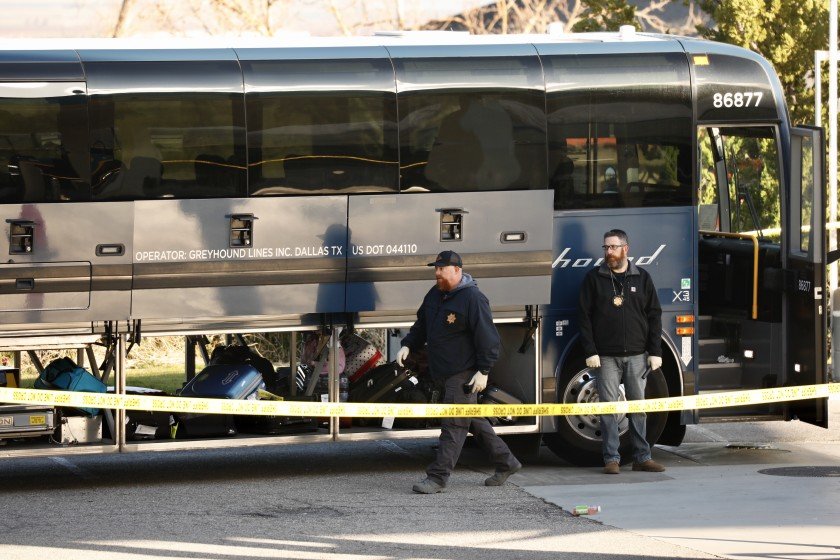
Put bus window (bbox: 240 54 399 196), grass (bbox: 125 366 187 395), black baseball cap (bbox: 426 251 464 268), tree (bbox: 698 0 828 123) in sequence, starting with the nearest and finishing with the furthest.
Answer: black baseball cap (bbox: 426 251 464 268), bus window (bbox: 240 54 399 196), grass (bbox: 125 366 187 395), tree (bbox: 698 0 828 123)

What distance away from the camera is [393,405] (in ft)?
35.4

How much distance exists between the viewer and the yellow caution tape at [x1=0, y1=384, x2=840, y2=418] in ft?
33.3

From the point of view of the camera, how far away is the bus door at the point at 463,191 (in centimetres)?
1101

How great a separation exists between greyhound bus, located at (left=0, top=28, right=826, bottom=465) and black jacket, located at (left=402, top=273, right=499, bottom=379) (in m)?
0.46

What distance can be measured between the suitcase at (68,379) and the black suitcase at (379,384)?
1900 millimetres

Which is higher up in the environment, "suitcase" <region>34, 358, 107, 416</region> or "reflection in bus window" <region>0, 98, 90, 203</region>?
"reflection in bus window" <region>0, 98, 90, 203</region>

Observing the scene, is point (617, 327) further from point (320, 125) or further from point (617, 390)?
point (320, 125)

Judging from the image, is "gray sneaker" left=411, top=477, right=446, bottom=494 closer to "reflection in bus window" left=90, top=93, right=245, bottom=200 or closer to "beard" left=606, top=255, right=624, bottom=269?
"beard" left=606, top=255, right=624, bottom=269

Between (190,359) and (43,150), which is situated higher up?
(43,150)

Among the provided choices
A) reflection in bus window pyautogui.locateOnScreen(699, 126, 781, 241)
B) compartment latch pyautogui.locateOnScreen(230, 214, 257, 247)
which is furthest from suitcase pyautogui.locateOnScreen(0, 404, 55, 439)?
reflection in bus window pyautogui.locateOnScreen(699, 126, 781, 241)

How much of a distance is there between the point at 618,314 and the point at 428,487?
6.41ft

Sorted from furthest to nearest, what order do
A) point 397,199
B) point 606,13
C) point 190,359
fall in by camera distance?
1. point 606,13
2. point 190,359
3. point 397,199

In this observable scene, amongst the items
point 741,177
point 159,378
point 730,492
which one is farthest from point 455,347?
point 159,378

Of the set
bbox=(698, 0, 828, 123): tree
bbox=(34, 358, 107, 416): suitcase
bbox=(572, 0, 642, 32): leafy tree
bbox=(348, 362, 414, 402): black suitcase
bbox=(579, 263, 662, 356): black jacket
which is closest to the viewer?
bbox=(34, 358, 107, 416): suitcase
